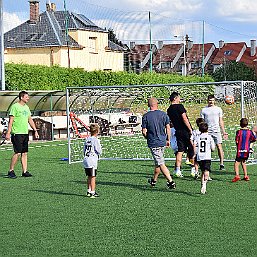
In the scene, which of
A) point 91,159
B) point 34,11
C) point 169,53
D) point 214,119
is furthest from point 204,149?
point 169,53

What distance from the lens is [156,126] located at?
45.2 ft

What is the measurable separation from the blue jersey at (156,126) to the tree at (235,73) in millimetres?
57333

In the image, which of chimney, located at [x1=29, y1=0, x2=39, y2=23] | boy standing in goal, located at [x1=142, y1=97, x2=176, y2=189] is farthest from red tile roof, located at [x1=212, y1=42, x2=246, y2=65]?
boy standing in goal, located at [x1=142, y1=97, x2=176, y2=189]

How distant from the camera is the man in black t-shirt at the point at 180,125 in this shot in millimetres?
15242

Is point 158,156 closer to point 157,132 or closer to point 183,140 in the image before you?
point 157,132

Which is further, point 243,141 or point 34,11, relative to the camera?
point 34,11

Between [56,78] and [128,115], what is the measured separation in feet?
45.2

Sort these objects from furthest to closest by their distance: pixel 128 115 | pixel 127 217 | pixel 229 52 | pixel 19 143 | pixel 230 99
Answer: pixel 229 52
pixel 128 115
pixel 230 99
pixel 19 143
pixel 127 217

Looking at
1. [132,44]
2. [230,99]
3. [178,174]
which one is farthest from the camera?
[132,44]

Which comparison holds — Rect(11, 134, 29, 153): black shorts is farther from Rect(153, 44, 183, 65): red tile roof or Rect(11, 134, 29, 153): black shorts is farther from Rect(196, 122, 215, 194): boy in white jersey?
Rect(153, 44, 183, 65): red tile roof

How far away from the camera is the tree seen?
71.8 meters

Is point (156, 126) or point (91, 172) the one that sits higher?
point (156, 126)

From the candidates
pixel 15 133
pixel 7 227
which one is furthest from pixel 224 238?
pixel 15 133

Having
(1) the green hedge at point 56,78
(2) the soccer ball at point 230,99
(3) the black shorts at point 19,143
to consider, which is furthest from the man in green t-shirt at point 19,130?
(1) the green hedge at point 56,78
